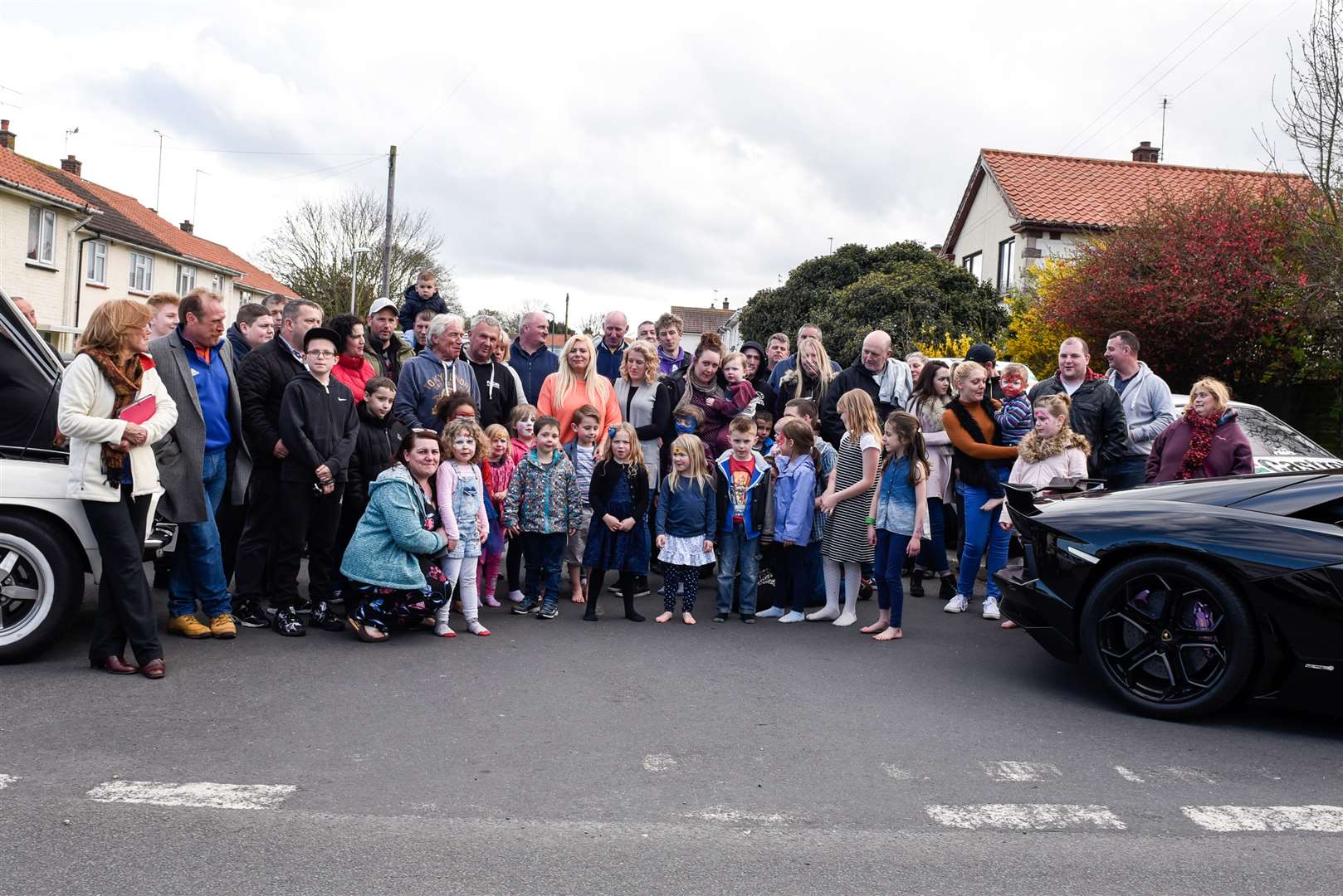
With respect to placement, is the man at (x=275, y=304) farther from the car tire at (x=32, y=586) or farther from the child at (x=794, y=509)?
the child at (x=794, y=509)

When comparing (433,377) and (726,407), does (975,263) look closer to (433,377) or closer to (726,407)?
(726,407)

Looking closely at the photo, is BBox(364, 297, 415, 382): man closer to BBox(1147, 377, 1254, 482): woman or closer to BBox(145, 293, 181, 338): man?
BBox(145, 293, 181, 338): man

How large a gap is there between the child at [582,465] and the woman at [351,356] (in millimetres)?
1613

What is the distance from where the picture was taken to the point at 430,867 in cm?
353

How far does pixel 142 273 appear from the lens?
44312mm

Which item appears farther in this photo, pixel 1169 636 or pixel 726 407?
pixel 726 407

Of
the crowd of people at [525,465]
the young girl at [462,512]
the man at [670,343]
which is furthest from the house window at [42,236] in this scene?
the young girl at [462,512]

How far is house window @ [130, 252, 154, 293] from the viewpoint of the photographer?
43406 millimetres

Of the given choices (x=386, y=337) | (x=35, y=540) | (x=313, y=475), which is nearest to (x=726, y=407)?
(x=386, y=337)

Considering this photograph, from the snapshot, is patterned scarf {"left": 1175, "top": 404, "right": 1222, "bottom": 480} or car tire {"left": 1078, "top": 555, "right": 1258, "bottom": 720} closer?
car tire {"left": 1078, "top": 555, "right": 1258, "bottom": 720}

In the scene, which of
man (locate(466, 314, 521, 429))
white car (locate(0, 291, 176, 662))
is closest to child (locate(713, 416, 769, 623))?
man (locate(466, 314, 521, 429))

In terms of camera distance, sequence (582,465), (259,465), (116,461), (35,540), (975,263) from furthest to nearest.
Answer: (975,263) < (582,465) < (259,465) < (35,540) < (116,461)

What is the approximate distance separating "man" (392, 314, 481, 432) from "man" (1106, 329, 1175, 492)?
520cm

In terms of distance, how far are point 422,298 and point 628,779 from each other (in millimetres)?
8283
